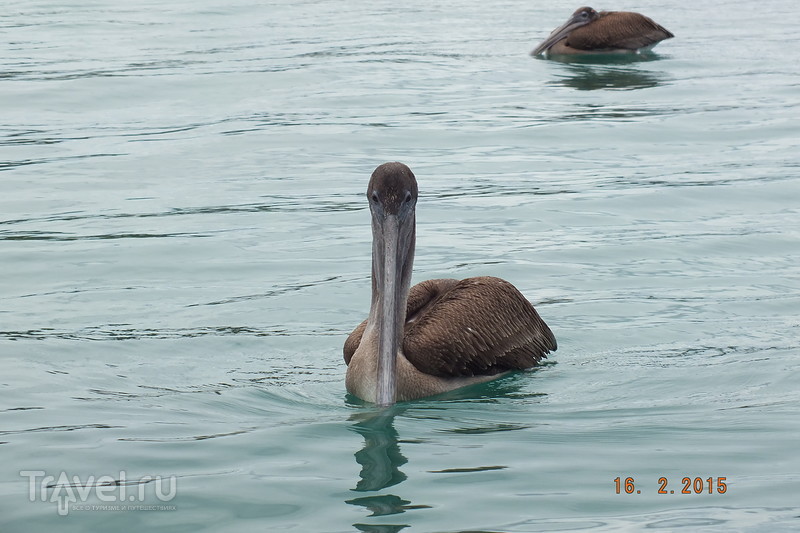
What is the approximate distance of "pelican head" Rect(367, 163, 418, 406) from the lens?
18.8 ft

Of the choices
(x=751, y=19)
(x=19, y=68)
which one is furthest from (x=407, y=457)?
(x=751, y=19)

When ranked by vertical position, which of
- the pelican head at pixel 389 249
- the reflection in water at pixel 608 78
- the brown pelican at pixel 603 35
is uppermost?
the brown pelican at pixel 603 35

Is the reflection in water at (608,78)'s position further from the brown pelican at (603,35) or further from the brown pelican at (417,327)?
the brown pelican at (417,327)

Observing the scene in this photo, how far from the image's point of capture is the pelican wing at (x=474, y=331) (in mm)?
6160

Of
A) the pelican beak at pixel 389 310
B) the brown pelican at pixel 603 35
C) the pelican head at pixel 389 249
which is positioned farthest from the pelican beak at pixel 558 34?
the pelican beak at pixel 389 310

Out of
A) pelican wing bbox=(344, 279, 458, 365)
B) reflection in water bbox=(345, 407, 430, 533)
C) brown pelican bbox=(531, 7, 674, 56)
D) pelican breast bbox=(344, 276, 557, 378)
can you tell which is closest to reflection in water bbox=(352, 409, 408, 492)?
reflection in water bbox=(345, 407, 430, 533)

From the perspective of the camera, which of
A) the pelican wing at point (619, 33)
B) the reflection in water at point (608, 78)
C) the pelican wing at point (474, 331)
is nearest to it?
the pelican wing at point (474, 331)

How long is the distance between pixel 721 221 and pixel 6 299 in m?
4.56

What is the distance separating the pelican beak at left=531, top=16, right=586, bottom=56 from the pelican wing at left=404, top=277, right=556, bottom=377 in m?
9.83

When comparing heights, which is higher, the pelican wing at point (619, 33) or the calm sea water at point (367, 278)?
the pelican wing at point (619, 33)

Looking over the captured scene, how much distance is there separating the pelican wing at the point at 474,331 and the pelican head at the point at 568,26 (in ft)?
32.3

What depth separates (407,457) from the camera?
16.6ft

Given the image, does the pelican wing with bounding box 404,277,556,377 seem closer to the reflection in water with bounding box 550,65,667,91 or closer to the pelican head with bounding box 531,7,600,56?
the reflection in water with bounding box 550,65,667,91

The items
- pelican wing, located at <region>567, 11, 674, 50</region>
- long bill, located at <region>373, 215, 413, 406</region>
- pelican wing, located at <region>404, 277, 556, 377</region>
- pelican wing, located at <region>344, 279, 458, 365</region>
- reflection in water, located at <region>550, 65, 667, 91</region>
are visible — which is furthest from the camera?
pelican wing, located at <region>567, 11, 674, 50</region>
